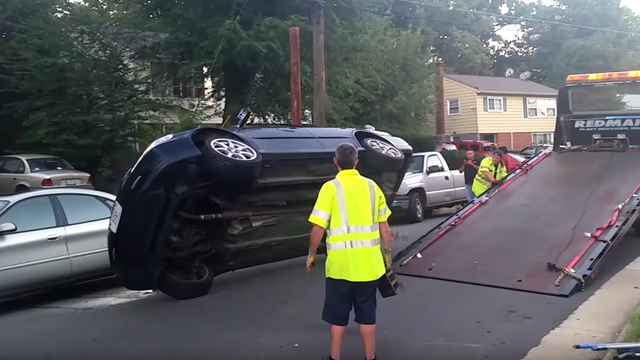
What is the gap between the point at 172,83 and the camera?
21.9 meters

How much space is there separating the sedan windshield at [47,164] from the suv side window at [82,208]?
11.5 metres

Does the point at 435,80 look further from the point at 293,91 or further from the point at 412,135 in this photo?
the point at 293,91

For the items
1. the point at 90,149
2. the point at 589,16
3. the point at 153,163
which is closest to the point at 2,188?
the point at 90,149

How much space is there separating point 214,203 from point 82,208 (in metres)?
1.97

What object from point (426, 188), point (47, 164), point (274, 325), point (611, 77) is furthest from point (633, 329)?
point (47, 164)

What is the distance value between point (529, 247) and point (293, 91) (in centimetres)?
722

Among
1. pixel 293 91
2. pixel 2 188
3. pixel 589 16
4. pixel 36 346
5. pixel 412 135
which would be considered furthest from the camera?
pixel 589 16

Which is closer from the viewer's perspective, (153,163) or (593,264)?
(153,163)

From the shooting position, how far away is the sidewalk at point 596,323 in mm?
5668

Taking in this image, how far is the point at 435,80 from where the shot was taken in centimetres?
3822

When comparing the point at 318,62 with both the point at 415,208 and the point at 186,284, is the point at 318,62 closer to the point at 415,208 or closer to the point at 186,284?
the point at 415,208

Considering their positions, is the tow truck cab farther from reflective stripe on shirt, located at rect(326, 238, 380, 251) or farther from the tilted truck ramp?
reflective stripe on shirt, located at rect(326, 238, 380, 251)

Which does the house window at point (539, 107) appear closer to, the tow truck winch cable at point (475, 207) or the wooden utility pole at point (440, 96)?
the wooden utility pole at point (440, 96)

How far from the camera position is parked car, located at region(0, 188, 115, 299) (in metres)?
7.77
